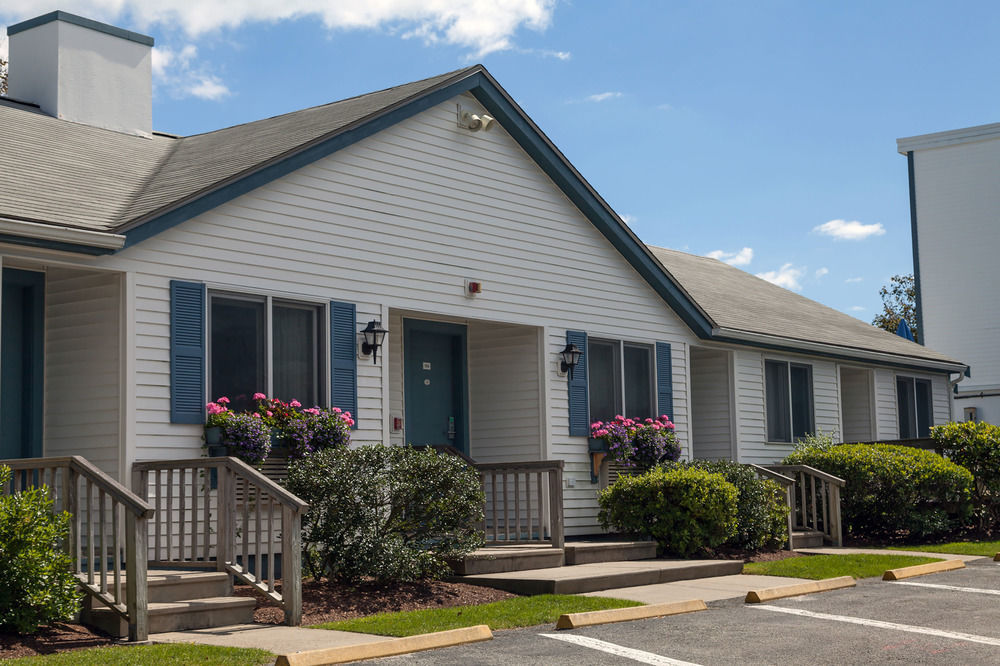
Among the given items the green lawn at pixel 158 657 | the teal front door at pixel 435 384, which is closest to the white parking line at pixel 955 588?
the teal front door at pixel 435 384

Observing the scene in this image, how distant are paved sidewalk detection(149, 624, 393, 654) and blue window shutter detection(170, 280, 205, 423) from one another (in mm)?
2807

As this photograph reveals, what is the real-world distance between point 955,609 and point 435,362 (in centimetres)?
757

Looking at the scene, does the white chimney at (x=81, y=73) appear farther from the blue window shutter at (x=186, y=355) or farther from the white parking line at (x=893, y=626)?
the white parking line at (x=893, y=626)

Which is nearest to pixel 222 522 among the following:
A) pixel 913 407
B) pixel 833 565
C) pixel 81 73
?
pixel 833 565

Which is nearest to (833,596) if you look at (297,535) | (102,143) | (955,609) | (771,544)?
(955,609)

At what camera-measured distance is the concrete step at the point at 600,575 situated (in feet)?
37.4

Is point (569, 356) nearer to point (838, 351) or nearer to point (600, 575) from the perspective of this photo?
point (600, 575)

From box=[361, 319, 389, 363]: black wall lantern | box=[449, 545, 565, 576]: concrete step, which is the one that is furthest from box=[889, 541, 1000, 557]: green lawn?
box=[361, 319, 389, 363]: black wall lantern

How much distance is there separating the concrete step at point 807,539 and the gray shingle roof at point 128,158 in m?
7.75

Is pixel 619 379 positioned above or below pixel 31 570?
above

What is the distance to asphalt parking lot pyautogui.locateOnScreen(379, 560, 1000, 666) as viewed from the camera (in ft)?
26.6

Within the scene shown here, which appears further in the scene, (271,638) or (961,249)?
(961,249)

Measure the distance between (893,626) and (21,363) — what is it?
8403 millimetres

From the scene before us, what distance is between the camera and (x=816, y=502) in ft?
57.9
